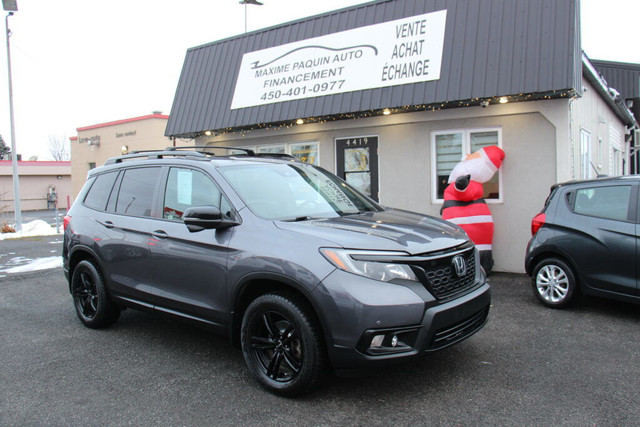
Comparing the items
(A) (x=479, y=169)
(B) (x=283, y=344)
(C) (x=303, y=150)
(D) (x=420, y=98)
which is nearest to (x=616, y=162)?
(A) (x=479, y=169)

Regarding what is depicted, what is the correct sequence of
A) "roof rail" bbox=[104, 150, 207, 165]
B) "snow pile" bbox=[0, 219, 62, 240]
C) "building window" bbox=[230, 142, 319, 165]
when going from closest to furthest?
"roof rail" bbox=[104, 150, 207, 165]
"building window" bbox=[230, 142, 319, 165]
"snow pile" bbox=[0, 219, 62, 240]

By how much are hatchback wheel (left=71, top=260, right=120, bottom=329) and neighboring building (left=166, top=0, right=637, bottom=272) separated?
210 inches

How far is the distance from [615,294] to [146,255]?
5011 mm

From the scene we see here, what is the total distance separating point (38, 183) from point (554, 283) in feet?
154

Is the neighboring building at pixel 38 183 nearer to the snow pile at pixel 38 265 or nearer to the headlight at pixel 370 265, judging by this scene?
the snow pile at pixel 38 265

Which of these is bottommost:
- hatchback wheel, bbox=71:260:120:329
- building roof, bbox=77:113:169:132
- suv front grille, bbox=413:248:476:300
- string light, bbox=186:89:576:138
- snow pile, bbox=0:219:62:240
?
snow pile, bbox=0:219:62:240

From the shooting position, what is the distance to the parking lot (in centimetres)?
338

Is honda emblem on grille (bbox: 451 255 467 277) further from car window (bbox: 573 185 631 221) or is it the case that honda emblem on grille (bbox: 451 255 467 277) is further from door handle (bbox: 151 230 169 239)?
car window (bbox: 573 185 631 221)

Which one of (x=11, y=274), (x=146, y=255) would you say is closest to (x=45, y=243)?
(x=11, y=274)

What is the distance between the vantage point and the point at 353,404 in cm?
352

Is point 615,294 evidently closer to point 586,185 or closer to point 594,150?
point 586,185

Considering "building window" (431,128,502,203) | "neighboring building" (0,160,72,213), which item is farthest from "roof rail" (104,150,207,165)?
"neighboring building" (0,160,72,213)

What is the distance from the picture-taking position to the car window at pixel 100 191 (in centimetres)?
544

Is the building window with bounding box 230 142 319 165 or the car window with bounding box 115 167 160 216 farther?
the building window with bounding box 230 142 319 165
